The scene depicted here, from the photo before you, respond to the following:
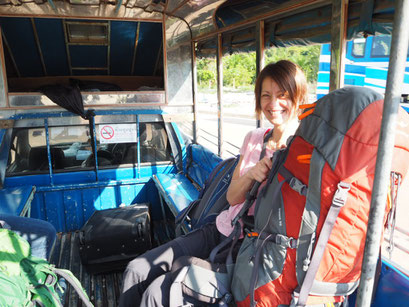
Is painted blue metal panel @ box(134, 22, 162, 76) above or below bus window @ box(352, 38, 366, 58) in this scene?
below

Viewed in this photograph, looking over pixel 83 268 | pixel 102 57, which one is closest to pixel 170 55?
pixel 102 57

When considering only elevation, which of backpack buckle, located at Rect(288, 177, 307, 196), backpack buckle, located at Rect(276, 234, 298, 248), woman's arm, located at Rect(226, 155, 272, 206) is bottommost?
backpack buckle, located at Rect(276, 234, 298, 248)

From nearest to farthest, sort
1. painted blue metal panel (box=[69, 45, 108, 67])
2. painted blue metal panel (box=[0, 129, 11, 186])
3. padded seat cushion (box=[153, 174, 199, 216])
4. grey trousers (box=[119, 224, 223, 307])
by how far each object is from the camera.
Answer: grey trousers (box=[119, 224, 223, 307])
padded seat cushion (box=[153, 174, 199, 216])
painted blue metal panel (box=[0, 129, 11, 186])
painted blue metal panel (box=[69, 45, 108, 67])

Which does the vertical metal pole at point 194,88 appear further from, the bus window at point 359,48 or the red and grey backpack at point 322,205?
the bus window at point 359,48

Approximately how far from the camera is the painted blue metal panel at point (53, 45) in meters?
4.51

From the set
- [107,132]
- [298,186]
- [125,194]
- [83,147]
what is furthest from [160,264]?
[83,147]

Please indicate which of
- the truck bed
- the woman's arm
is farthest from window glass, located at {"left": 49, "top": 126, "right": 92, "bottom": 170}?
the woman's arm

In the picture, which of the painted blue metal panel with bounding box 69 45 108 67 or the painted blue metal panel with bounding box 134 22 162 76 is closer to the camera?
the painted blue metal panel with bounding box 134 22 162 76

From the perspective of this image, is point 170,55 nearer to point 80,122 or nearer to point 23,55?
point 80,122

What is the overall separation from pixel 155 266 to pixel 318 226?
1.11 meters

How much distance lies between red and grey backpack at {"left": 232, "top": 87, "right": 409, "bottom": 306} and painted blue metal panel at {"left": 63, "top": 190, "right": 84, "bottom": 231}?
11.5ft

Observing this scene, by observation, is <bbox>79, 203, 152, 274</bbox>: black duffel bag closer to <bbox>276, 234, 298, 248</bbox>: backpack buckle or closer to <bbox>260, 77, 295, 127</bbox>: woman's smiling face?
<bbox>260, 77, 295, 127</bbox>: woman's smiling face

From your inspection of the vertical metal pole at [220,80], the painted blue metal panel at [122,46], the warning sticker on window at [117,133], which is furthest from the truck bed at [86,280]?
the painted blue metal panel at [122,46]

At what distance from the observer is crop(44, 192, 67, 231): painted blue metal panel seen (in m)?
4.40
